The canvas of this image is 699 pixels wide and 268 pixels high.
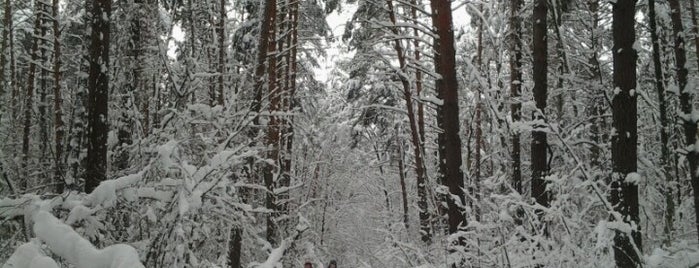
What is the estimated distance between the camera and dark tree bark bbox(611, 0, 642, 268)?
211 inches

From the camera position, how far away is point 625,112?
5.49 m

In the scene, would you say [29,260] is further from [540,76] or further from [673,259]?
[540,76]

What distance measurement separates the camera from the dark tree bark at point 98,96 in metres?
6.05

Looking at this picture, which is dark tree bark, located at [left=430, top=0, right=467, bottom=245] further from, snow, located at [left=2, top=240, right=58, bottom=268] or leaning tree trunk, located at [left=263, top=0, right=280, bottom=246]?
snow, located at [left=2, top=240, right=58, bottom=268]

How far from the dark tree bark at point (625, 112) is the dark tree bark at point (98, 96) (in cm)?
609

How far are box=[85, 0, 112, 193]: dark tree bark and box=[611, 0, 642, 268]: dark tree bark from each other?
609cm

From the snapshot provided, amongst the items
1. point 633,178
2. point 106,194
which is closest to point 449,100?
point 633,178

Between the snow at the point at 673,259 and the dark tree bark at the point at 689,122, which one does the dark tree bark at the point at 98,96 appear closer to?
the snow at the point at 673,259

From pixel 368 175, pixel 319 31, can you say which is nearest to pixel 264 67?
pixel 319 31

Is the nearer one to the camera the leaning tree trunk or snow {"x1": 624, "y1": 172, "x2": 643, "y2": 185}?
snow {"x1": 624, "y1": 172, "x2": 643, "y2": 185}

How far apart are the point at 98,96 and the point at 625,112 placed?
6490 millimetres

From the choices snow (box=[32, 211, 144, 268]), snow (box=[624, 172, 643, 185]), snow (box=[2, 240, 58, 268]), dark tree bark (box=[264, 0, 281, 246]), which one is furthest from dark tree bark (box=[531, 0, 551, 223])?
snow (box=[2, 240, 58, 268])

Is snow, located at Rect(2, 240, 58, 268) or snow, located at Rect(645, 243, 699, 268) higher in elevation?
snow, located at Rect(2, 240, 58, 268)

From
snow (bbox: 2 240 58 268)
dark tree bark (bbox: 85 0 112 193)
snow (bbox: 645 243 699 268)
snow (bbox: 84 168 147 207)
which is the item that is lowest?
snow (bbox: 645 243 699 268)
